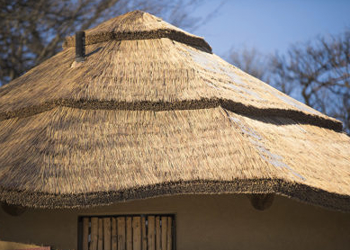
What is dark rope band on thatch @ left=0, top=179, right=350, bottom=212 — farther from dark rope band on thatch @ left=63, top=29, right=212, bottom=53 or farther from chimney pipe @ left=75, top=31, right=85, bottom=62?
dark rope band on thatch @ left=63, top=29, right=212, bottom=53

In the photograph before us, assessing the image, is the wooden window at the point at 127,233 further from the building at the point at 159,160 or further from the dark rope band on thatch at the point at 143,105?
the dark rope band on thatch at the point at 143,105

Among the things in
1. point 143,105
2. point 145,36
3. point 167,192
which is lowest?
point 167,192

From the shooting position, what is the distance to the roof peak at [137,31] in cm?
852

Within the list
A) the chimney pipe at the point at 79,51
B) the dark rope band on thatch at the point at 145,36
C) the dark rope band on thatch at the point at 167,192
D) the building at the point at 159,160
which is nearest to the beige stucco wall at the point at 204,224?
the building at the point at 159,160

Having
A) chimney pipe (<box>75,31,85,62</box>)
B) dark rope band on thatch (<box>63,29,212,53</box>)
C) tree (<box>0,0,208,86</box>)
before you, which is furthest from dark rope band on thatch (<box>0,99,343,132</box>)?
tree (<box>0,0,208,86</box>)

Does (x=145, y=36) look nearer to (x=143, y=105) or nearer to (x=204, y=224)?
(x=143, y=105)

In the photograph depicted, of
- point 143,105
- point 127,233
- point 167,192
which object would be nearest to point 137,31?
point 143,105

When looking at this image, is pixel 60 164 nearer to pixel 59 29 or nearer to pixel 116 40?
pixel 116 40

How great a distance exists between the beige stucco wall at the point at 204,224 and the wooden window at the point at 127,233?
128 mm

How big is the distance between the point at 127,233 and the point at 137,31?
3.29 metres

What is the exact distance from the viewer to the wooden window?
23.0 ft

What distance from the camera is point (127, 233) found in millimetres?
7039

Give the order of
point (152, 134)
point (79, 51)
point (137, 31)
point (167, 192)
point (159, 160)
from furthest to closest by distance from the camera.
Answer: point (137, 31), point (79, 51), point (152, 134), point (159, 160), point (167, 192)

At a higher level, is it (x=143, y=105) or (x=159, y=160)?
(x=143, y=105)
